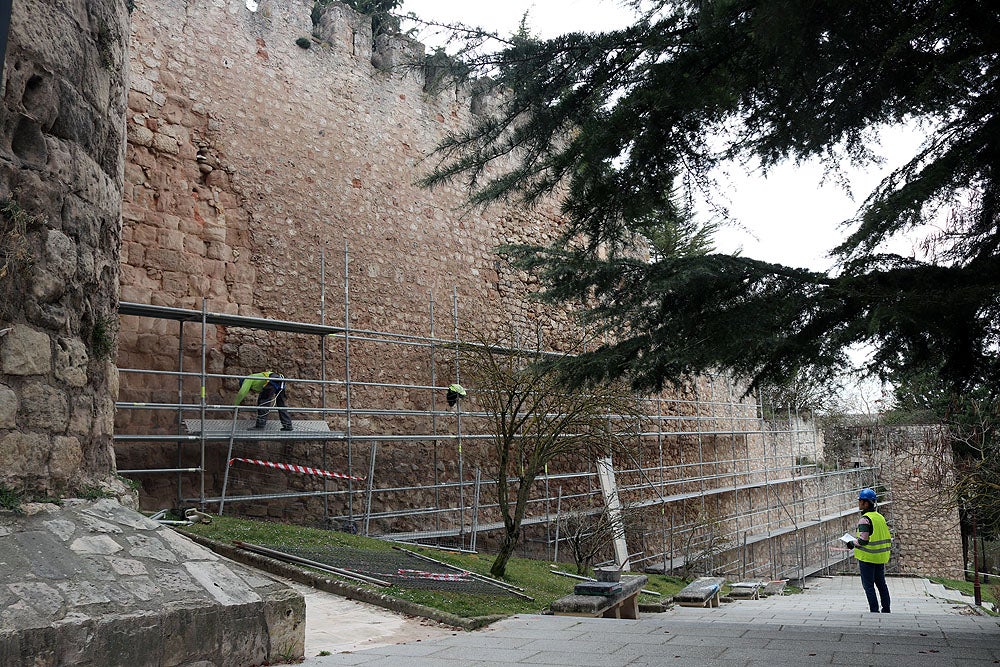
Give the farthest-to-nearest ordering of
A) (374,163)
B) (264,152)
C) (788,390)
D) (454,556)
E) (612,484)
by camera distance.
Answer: (612,484)
(374,163)
(264,152)
(454,556)
(788,390)

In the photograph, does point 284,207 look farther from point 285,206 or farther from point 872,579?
point 872,579

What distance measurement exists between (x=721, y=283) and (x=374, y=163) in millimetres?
7923

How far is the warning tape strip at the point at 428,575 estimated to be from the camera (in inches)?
246

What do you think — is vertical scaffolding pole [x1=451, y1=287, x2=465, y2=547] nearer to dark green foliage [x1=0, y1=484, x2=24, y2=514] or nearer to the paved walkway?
the paved walkway

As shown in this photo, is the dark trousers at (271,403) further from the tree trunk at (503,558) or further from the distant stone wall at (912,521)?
the distant stone wall at (912,521)

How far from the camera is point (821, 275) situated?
396cm

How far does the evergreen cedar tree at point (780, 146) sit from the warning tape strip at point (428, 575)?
2.74 metres

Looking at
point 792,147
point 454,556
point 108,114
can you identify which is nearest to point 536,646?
point 792,147

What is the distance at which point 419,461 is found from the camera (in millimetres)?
11133

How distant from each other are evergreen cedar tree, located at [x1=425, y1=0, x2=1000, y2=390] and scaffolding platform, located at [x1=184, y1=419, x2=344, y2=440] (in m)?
4.93

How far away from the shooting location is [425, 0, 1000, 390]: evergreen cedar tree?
326cm

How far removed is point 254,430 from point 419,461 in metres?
2.89

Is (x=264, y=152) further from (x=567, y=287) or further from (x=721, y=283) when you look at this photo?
(x=721, y=283)

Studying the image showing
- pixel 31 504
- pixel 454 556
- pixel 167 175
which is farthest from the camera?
pixel 167 175
